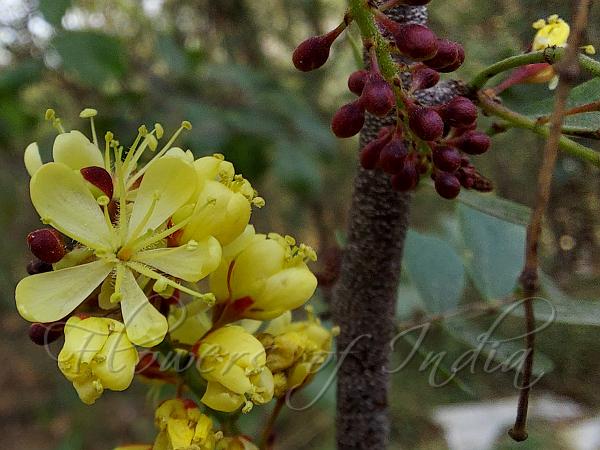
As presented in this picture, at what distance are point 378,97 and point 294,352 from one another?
0.81ft

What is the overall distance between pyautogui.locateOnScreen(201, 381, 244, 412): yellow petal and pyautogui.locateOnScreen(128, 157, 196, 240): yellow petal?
14 centimetres

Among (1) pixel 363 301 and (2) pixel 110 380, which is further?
(1) pixel 363 301

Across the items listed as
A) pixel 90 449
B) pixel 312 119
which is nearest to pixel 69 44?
pixel 312 119

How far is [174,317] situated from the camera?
0.61 metres

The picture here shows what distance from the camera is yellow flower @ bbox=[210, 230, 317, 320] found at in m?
0.59

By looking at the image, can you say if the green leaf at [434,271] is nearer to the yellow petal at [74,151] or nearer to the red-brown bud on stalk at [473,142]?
the red-brown bud on stalk at [473,142]

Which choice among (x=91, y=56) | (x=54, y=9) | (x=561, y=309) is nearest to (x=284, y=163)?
(x=91, y=56)

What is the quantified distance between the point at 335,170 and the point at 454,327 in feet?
6.12

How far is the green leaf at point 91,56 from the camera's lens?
170cm

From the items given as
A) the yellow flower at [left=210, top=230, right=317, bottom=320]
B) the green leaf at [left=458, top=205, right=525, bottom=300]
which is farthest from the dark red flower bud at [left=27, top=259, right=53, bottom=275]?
the green leaf at [left=458, top=205, right=525, bottom=300]

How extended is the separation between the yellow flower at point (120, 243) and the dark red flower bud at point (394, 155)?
149mm

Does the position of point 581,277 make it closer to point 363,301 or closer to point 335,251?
point 335,251

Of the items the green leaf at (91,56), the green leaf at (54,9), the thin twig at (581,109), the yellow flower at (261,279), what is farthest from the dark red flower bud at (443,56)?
the green leaf at (91,56)

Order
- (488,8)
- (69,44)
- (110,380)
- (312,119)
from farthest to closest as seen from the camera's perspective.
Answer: (312,119), (69,44), (488,8), (110,380)
